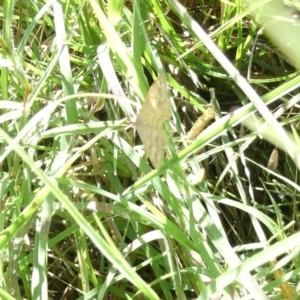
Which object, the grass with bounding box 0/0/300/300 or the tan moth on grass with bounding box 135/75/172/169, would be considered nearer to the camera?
the tan moth on grass with bounding box 135/75/172/169

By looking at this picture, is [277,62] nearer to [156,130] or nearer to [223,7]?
[223,7]

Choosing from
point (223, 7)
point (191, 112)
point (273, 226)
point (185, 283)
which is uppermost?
point (223, 7)

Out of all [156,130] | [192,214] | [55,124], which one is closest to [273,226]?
[192,214]

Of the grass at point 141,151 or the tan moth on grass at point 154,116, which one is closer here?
the tan moth on grass at point 154,116
